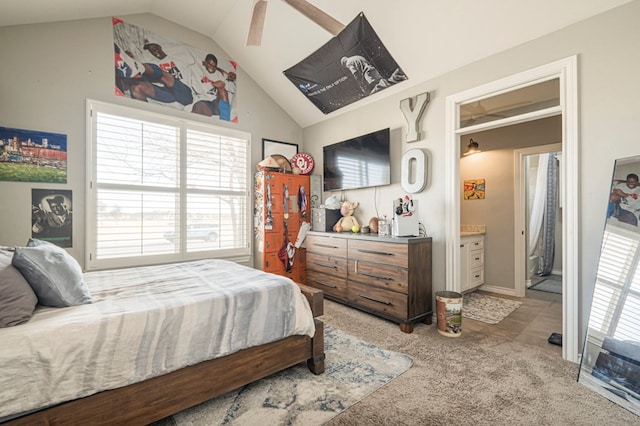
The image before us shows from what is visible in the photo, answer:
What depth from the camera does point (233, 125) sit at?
4207 millimetres

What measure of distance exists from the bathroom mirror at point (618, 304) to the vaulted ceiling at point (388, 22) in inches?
53.2

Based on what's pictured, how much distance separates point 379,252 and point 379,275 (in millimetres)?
244

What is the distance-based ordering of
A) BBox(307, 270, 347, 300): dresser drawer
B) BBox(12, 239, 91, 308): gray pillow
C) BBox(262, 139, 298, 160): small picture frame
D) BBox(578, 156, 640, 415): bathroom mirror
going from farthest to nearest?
1. BBox(262, 139, 298, 160): small picture frame
2. BBox(307, 270, 347, 300): dresser drawer
3. BBox(578, 156, 640, 415): bathroom mirror
4. BBox(12, 239, 91, 308): gray pillow

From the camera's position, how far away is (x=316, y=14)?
2209 mm

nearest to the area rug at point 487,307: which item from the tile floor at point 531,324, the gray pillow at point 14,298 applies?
the tile floor at point 531,324

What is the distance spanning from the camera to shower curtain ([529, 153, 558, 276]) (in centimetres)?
534

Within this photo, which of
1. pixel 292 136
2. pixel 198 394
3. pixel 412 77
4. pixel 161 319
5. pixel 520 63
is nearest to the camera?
pixel 161 319

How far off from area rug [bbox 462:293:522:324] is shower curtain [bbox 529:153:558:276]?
2.10m

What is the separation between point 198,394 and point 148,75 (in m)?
3.56

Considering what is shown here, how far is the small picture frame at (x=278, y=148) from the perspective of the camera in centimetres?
450

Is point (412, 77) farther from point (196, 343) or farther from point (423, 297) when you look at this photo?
point (196, 343)

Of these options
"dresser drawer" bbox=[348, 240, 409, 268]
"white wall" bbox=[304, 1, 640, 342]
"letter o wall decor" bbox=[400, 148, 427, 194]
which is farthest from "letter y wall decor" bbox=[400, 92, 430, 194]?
"dresser drawer" bbox=[348, 240, 409, 268]

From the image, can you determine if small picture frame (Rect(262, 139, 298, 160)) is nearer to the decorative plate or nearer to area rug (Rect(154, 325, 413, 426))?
the decorative plate

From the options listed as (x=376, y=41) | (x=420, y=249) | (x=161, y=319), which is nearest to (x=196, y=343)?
(x=161, y=319)
